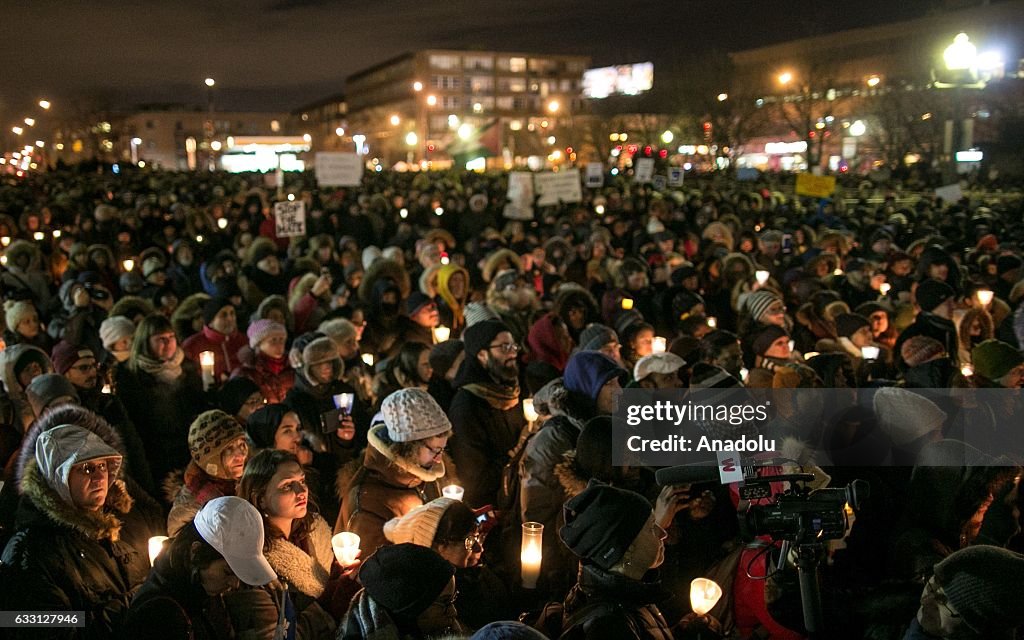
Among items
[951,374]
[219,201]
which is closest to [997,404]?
[951,374]

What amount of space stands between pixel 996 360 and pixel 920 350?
1.89ft

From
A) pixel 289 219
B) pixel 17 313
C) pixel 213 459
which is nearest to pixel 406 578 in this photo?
pixel 213 459

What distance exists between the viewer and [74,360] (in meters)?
5.23

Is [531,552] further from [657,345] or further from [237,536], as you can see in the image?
[657,345]

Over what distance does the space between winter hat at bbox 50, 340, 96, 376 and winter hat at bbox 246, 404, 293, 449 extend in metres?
1.55

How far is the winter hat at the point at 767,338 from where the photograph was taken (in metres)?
5.67

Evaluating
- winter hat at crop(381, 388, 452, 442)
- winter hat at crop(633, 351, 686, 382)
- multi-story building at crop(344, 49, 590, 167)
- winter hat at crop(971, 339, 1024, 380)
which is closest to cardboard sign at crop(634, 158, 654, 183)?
winter hat at crop(971, 339, 1024, 380)

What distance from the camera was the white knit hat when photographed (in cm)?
294

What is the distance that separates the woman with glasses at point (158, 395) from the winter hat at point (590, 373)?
2285 mm

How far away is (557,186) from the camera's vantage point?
47.6ft

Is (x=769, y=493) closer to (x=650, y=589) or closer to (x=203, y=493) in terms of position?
(x=650, y=589)

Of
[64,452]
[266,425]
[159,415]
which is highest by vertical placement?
[64,452]

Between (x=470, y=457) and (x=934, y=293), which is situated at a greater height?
(x=934, y=293)

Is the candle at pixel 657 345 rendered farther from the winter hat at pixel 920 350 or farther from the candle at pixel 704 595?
the candle at pixel 704 595
